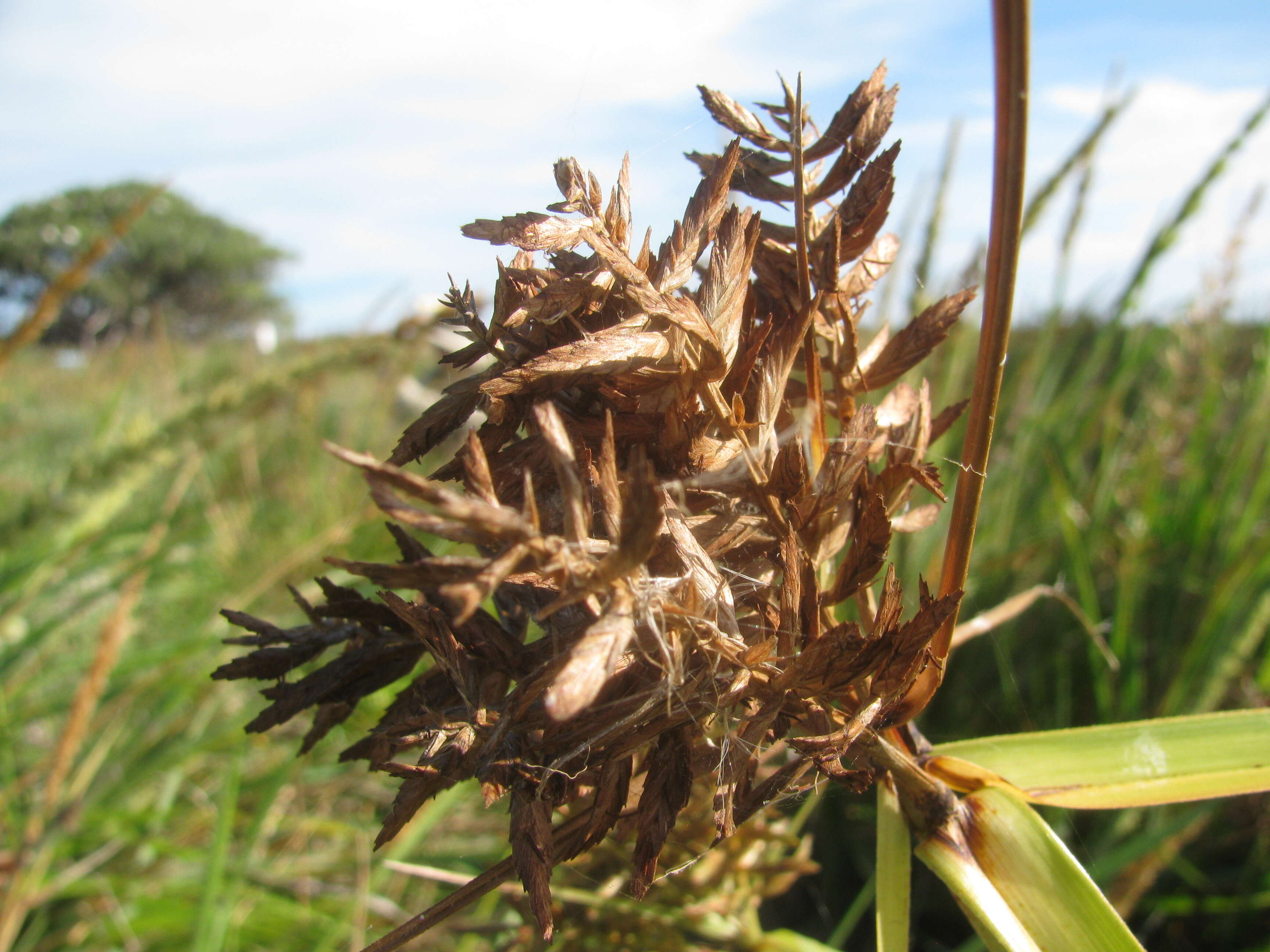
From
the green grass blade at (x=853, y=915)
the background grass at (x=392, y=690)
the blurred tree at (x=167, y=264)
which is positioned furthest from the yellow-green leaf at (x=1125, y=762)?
the blurred tree at (x=167, y=264)

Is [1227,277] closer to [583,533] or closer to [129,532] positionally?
[583,533]

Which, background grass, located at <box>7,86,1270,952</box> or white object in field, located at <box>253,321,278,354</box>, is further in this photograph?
white object in field, located at <box>253,321,278,354</box>

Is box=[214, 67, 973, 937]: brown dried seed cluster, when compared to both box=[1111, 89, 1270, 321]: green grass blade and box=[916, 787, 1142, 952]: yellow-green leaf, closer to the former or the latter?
box=[916, 787, 1142, 952]: yellow-green leaf

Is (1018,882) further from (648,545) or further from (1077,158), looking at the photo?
(1077,158)

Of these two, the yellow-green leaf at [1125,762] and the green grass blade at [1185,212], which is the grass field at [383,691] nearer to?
the green grass blade at [1185,212]

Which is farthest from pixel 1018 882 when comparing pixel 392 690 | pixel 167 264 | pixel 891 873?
pixel 167 264

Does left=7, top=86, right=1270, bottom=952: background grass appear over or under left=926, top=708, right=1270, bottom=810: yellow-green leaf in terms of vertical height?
under

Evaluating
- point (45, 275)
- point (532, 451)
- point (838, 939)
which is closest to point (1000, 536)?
point (838, 939)

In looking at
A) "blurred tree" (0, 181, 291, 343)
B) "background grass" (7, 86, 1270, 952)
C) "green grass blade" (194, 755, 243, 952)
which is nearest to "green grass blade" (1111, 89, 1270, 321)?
"background grass" (7, 86, 1270, 952)
